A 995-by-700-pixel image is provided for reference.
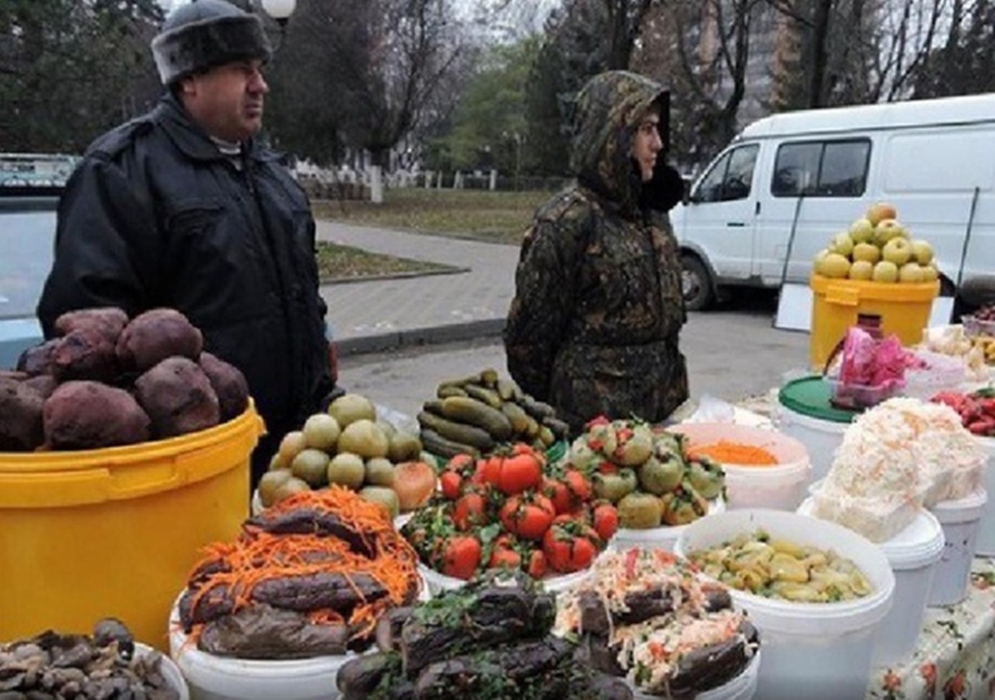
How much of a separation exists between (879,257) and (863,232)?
217mm

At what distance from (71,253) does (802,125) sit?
1028 centimetres

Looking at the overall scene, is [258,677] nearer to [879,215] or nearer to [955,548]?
[955,548]

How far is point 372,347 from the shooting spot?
9.94 m

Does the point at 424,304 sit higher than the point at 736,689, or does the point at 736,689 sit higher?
the point at 736,689

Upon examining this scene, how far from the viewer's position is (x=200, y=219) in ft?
7.86

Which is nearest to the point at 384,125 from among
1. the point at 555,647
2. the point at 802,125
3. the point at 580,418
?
the point at 802,125

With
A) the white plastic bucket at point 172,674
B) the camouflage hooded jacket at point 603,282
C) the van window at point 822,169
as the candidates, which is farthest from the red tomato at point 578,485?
the van window at point 822,169

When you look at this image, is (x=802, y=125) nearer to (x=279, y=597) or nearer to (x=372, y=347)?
(x=372, y=347)

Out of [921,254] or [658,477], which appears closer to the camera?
[658,477]

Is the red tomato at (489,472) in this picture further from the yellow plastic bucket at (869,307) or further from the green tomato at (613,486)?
the yellow plastic bucket at (869,307)

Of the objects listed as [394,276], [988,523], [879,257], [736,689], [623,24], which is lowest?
[394,276]

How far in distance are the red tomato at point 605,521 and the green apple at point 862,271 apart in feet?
8.22

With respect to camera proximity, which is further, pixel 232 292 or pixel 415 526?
pixel 232 292

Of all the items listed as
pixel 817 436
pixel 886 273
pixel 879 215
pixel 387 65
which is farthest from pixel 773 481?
pixel 387 65
